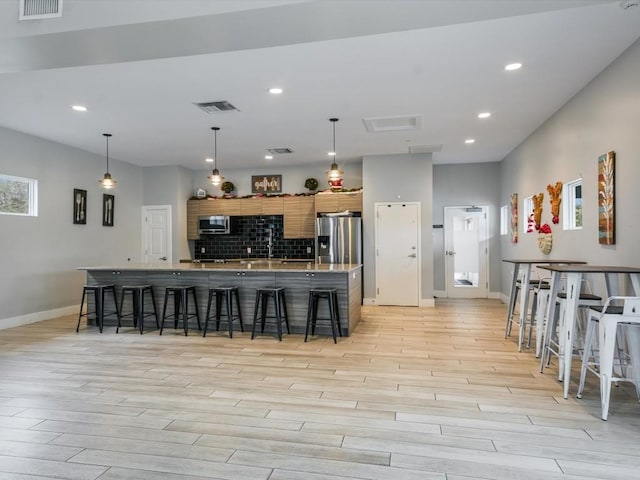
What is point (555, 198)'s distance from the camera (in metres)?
4.88

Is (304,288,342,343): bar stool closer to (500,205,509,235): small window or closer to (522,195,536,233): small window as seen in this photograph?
(522,195,536,233): small window

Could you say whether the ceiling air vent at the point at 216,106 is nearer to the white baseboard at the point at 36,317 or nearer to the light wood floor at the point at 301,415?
the light wood floor at the point at 301,415

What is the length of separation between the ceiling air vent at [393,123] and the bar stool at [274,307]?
2.53 metres

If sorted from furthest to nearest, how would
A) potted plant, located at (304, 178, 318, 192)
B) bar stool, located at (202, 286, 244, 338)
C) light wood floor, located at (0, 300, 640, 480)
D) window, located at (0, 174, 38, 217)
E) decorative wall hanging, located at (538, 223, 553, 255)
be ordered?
potted plant, located at (304, 178, 318, 192) → window, located at (0, 174, 38, 217) → decorative wall hanging, located at (538, 223, 553, 255) → bar stool, located at (202, 286, 244, 338) → light wood floor, located at (0, 300, 640, 480)

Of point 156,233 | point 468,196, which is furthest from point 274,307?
point 468,196

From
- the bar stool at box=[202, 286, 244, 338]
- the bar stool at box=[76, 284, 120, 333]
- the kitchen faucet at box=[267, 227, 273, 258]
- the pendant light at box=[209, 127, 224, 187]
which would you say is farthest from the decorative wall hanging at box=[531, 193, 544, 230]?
the bar stool at box=[76, 284, 120, 333]

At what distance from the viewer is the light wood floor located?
214cm

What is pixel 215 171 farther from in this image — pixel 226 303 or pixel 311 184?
pixel 311 184

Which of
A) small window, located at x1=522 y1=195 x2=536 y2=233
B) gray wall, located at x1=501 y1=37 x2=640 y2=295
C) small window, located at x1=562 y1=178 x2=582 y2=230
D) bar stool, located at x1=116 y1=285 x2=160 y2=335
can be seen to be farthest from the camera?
small window, located at x1=522 y1=195 x2=536 y2=233

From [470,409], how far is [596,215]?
248 centimetres

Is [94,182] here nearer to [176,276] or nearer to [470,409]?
[176,276]

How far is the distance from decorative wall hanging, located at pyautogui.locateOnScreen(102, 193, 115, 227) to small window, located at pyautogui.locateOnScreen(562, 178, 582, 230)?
7.40 meters

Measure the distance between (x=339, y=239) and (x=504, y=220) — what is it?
3.36 meters

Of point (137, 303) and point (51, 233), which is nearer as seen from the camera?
point (137, 303)
